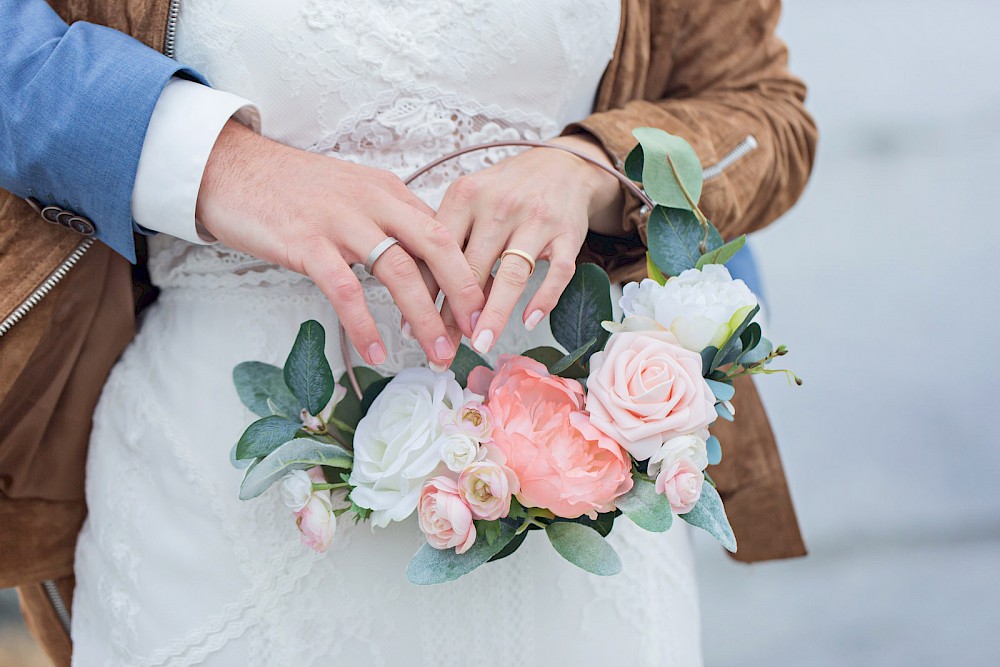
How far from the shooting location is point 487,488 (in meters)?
0.60

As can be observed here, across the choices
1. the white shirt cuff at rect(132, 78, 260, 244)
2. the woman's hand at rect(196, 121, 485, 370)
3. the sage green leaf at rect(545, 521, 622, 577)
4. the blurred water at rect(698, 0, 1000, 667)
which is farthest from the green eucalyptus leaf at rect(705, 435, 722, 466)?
the blurred water at rect(698, 0, 1000, 667)

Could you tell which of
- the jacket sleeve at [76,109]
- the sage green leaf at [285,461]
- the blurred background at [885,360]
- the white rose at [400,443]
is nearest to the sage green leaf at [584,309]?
the white rose at [400,443]

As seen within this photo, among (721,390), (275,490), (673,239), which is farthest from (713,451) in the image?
(275,490)

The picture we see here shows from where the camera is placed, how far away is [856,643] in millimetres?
2021

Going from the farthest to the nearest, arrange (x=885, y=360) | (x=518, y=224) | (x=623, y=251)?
(x=885, y=360) → (x=623, y=251) → (x=518, y=224)

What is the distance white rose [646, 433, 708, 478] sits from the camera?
600 mm

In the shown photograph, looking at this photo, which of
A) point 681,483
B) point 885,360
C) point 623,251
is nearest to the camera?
point 681,483

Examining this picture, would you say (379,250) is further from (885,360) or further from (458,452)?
(885,360)

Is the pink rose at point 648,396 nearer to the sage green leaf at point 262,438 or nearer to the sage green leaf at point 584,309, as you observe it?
the sage green leaf at point 584,309

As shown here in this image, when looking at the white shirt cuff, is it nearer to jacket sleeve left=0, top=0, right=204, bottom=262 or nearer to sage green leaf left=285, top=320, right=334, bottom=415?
jacket sleeve left=0, top=0, right=204, bottom=262

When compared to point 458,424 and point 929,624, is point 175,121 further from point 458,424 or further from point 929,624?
point 929,624

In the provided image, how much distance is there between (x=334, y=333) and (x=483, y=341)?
209mm

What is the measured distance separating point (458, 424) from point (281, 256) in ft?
0.63

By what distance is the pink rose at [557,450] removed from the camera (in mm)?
601
